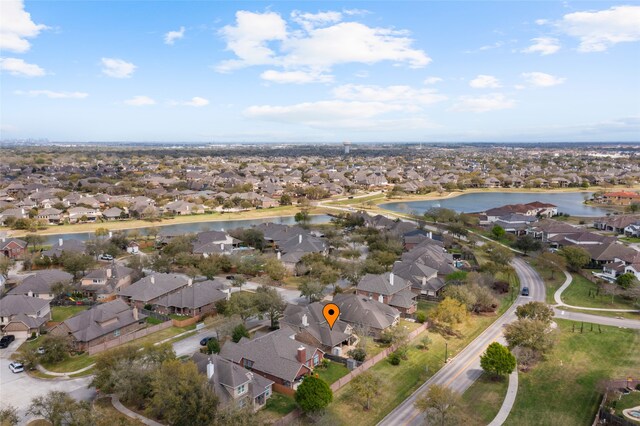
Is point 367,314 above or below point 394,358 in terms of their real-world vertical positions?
above

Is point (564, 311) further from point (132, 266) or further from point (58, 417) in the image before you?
point (132, 266)

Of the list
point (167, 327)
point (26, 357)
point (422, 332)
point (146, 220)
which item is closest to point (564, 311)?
point (422, 332)

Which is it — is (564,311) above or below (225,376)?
below

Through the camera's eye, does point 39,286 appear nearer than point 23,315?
No

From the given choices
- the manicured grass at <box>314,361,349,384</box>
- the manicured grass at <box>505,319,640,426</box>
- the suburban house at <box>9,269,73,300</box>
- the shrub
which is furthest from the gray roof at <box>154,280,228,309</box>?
the manicured grass at <box>505,319,640,426</box>

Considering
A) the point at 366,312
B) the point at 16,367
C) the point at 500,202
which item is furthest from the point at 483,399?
the point at 500,202

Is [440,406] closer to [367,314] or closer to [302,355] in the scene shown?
[302,355]

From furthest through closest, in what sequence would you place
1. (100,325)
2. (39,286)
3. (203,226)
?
1. (203,226)
2. (39,286)
3. (100,325)
